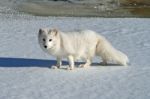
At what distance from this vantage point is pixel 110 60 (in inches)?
275

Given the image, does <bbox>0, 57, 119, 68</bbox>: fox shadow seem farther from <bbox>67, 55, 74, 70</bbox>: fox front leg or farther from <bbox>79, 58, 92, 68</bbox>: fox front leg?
<bbox>67, 55, 74, 70</bbox>: fox front leg

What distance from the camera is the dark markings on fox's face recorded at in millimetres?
6309

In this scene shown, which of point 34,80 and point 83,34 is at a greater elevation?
point 83,34

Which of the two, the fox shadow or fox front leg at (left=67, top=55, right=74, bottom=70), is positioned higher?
fox front leg at (left=67, top=55, right=74, bottom=70)

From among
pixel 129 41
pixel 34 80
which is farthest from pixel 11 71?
pixel 129 41

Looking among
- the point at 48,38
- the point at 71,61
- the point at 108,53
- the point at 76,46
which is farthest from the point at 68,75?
the point at 108,53

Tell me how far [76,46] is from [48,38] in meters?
0.58

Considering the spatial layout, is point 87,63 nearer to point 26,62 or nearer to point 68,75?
point 68,75

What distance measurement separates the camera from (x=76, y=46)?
22.1ft

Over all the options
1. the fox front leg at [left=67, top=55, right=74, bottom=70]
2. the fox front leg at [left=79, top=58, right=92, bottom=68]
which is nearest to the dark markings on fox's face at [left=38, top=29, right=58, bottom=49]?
the fox front leg at [left=67, top=55, right=74, bottom=70]

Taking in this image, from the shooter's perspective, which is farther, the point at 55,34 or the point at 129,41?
the point at 129,41

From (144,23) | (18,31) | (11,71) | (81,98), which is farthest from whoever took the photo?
(144,23)

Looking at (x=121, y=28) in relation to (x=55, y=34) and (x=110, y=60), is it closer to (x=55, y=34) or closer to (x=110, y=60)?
(x=110, y=60)

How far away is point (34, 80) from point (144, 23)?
5.91 m
